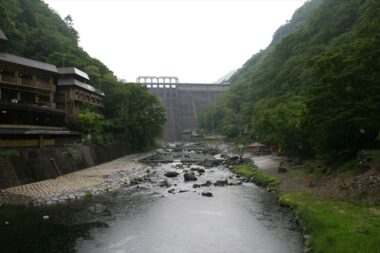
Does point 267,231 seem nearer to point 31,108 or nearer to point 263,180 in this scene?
point 263,180

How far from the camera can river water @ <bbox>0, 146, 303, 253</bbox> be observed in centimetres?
1750

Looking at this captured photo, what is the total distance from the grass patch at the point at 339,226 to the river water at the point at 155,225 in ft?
3.48

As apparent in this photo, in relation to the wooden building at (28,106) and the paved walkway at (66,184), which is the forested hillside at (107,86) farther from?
the paved walkway at (66,184)

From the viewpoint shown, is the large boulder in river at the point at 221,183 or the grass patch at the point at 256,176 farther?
the large boulder in river at the point at 221,183

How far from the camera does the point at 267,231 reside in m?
19.9

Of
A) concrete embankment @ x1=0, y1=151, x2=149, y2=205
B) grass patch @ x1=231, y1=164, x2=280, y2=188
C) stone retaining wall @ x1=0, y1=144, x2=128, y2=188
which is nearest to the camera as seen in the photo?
concrete embankment @ x1=0, y1=151, x2=149, y2=205

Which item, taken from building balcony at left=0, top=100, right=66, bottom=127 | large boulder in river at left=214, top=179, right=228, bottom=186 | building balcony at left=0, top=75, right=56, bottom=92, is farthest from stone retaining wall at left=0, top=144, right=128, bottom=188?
large boulder in river at left=214, top=179, right=228, bottom=186

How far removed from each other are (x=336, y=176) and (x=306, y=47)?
254ft

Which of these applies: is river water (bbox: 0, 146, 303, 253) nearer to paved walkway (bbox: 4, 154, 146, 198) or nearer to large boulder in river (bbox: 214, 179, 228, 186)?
paved walkway (bbox: 4, 154, 146, 198)

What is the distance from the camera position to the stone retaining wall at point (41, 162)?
91.7 feet

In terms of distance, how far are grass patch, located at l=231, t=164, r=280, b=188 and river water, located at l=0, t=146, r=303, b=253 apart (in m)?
3.69

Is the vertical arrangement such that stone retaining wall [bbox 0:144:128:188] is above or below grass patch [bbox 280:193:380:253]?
above

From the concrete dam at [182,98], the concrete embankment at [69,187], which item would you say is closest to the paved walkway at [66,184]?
the concrete embankment at [69,187]

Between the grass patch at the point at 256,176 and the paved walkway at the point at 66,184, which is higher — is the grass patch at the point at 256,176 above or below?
below
